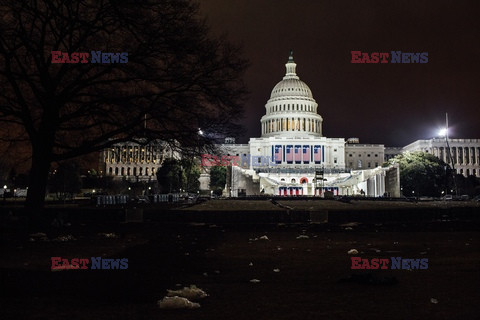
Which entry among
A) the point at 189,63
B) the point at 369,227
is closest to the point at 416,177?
the point at 369,227

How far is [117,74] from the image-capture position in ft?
80.6

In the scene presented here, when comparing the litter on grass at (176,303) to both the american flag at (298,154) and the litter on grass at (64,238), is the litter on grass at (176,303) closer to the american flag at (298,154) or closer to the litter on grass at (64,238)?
the litter on grass at (64,238)

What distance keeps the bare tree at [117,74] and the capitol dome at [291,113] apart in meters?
158

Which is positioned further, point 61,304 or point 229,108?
point 229,108

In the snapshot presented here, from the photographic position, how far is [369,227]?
90.5 ft

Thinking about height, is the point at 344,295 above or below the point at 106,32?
below

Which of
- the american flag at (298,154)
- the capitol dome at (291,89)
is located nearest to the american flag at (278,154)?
Result: the american flag at (298,154)

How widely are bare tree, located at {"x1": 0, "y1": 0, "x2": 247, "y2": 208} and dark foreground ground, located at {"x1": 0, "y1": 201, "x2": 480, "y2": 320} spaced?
5347mm

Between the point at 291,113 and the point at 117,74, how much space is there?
163 meters

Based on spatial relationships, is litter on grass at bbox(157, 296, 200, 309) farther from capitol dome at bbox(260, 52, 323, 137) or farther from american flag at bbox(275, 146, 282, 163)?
capitol dome at bbox(260, 52, 323, 137)

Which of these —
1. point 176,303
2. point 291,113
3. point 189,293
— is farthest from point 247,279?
point 291,113

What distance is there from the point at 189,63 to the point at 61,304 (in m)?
16.5

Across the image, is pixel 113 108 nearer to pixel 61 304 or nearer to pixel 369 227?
pixel 369 227

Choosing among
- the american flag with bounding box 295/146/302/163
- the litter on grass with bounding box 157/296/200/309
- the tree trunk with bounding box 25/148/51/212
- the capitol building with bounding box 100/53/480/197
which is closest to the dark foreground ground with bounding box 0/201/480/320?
the litter on grass with bounding box 157/296/200/309
